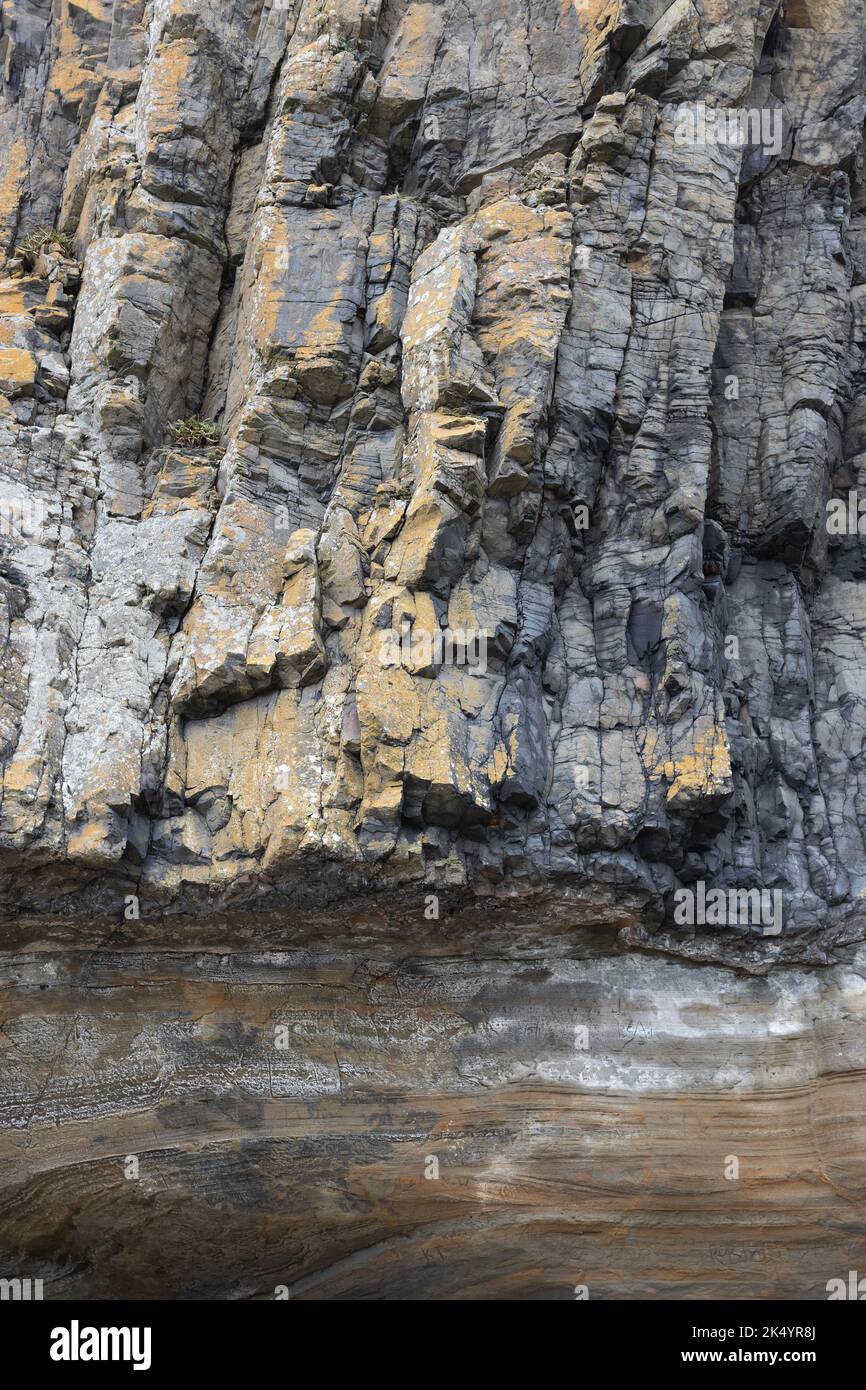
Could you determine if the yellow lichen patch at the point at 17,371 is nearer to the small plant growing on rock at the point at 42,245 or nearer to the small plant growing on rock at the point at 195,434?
the small plant growing on rock at the point at 195,434

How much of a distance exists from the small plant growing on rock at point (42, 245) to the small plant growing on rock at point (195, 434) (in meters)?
3.77

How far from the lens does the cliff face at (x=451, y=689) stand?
13.5m

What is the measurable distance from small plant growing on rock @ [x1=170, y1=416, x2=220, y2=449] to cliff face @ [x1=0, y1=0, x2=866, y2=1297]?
0.27 m

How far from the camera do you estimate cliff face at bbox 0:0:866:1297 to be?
1348 centimetres

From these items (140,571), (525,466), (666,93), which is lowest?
(140,571)

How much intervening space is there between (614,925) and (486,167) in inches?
367

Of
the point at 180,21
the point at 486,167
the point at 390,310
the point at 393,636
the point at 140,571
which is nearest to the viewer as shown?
the point at 393,636

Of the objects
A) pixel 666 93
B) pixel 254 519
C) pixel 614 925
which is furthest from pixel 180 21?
pixel 614 925

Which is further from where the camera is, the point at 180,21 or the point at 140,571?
the point at 180,21

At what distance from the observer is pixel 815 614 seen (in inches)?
634

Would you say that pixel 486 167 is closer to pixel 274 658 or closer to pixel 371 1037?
pixel 274 658

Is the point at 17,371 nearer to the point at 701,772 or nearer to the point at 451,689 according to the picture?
the point at 451,689

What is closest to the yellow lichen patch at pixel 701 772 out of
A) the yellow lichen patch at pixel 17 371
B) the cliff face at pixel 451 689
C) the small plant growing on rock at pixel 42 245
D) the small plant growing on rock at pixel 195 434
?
the cliff face at pixel 451 689

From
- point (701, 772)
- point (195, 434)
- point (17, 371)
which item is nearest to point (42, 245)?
point (17, 371)
